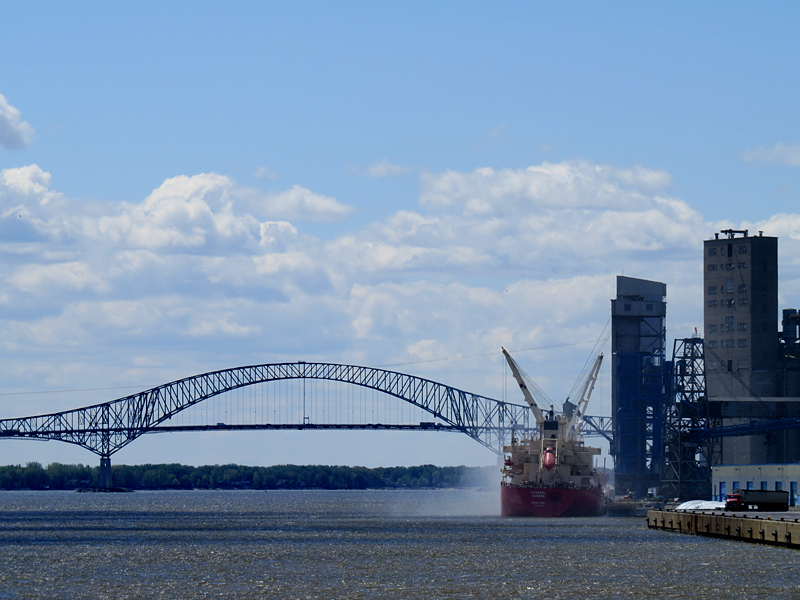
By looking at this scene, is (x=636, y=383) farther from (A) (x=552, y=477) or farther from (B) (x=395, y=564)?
(B) (x=395, y=564)

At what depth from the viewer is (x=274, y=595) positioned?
50.3 meters

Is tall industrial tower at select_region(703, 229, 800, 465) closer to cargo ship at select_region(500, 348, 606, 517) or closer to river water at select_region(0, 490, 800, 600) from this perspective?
cargo ship at select_region(500, 348, 606, 517)

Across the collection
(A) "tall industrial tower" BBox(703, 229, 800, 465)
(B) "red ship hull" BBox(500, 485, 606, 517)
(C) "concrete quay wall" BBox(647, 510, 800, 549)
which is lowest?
(B) "red ship hull" BBox(500, 485, 606, 517)

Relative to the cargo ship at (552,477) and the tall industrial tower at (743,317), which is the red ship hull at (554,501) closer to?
the cargo ship at (552,477)

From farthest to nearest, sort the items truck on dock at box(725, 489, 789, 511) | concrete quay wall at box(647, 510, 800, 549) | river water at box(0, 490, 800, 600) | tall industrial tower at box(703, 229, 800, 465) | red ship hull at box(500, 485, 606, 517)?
1. tall industrial tower at box(703, 229, 800, 465)
2. red ship hull at box(500, 485, 606, 517)
3. truck on dock at box(725, 489, 789, 511)
4. concrete quay wall at box(647, 510, 800, 549)
5. river water at box(0, 490, 800, 600)

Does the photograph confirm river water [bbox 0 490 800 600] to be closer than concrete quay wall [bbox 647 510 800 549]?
Yes

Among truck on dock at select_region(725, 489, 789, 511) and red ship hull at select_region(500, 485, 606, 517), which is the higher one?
truck on dock at select_region(725, 489, 789, 511)

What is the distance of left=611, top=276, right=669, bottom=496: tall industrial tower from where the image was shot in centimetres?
16688

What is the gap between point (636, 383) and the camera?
16775 cm

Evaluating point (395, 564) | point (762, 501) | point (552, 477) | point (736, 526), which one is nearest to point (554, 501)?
point (552, 477)

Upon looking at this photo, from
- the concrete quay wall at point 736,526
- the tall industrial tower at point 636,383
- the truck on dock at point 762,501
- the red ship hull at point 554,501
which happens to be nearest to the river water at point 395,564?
the concrete quay wall at point 736,526

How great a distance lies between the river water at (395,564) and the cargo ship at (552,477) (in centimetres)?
1292

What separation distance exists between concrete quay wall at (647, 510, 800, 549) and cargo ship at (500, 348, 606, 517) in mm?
17667

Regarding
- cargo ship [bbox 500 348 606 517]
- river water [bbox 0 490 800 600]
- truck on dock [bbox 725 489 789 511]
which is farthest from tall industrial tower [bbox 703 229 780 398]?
truck on dock [bbox 725 489 789 511]
